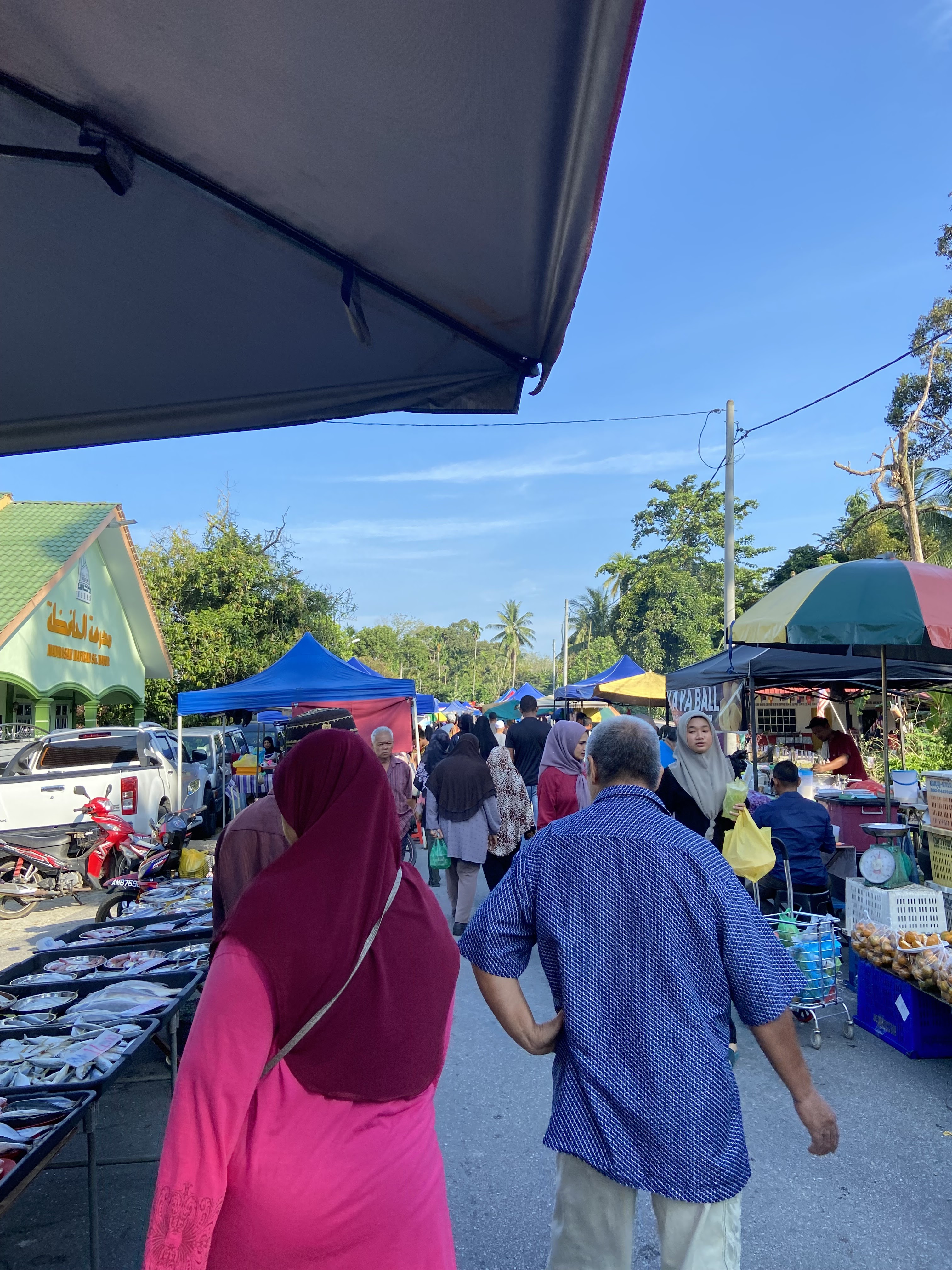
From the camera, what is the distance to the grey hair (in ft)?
7.63

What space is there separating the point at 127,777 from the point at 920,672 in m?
9.56

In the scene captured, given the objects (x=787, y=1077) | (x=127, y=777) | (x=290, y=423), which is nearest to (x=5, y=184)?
(x=290, y=423)

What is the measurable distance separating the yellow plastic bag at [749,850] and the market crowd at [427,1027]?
263 centimetres

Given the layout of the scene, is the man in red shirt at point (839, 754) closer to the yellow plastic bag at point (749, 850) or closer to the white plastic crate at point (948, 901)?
the white plastic crate at point (948, 901)

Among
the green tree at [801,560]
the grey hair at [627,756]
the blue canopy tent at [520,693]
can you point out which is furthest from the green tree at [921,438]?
the grey hair at [627,756]

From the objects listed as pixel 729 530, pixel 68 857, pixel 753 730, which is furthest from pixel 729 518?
pixel 68 857

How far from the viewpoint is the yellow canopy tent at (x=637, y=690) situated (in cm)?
2242

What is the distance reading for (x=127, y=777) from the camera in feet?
35.0

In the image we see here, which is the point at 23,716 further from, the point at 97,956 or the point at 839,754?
the point at 839,754

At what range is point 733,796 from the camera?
5.09 meters

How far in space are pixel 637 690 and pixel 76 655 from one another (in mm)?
13432

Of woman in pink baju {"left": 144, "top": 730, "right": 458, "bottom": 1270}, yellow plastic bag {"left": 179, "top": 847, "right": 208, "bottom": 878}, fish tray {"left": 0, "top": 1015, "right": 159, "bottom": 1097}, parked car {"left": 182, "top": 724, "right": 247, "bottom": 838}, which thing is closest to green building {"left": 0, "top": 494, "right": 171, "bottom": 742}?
parked car {"left": 182, "top": 724, "right": 247, "bottom": 838}

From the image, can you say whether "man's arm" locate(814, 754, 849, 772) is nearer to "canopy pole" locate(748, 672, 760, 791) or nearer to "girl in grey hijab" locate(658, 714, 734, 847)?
"canopy pole" locate(748, 672, 760, 791)

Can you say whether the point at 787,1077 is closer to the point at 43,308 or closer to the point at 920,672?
the point at 43,308
